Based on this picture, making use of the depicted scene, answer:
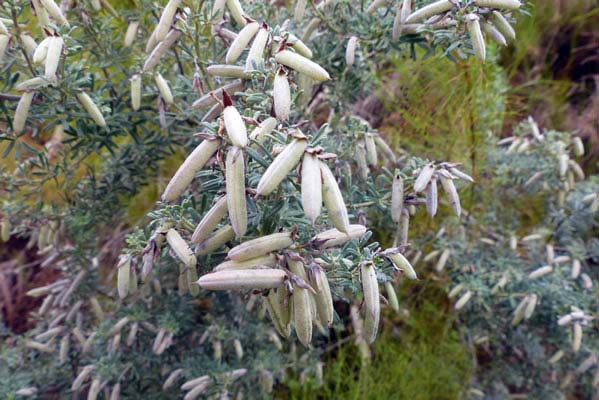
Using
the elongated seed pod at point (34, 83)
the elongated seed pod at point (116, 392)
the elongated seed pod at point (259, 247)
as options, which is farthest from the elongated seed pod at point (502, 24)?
the elongated seed pod at point (116, 392)

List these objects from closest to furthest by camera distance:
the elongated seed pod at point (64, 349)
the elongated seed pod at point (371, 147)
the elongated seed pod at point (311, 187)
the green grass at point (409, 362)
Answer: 1. the elongated seed pod at point (311, 187)
2. the elongated seed pod at point (371, 147)
3. the elongated seed pod at point (64, 349)
4. the green grass at point (409, 362)

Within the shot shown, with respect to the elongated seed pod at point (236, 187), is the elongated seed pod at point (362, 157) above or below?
below

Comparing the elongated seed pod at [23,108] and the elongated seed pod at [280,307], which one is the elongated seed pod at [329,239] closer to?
the elongated seed pod at [280,307]

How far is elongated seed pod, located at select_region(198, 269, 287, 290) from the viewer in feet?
2.47

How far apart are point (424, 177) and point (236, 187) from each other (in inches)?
21.4

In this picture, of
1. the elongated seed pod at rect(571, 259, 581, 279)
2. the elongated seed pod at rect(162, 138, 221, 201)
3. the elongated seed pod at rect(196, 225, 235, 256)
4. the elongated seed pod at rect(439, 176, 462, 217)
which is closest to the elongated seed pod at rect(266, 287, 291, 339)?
the elongated seed pod at rect(196, 225, 235, 256)

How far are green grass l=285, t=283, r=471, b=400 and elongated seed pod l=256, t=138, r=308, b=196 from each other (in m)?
1.48

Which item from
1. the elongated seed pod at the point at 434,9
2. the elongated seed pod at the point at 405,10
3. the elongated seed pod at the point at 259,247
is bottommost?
the elongated seed pod at the point at 259,247

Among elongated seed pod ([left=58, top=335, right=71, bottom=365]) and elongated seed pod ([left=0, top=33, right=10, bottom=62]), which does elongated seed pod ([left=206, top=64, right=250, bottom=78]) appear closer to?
elongated seed pod ([left=0, top=33, right=10, bottom=62])

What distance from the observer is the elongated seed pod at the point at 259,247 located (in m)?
0.79

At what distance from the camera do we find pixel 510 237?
212cm

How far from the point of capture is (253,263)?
0.80 m

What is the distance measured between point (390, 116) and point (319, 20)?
862 mm

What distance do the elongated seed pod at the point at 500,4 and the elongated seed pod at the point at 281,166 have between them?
2.28 feet
